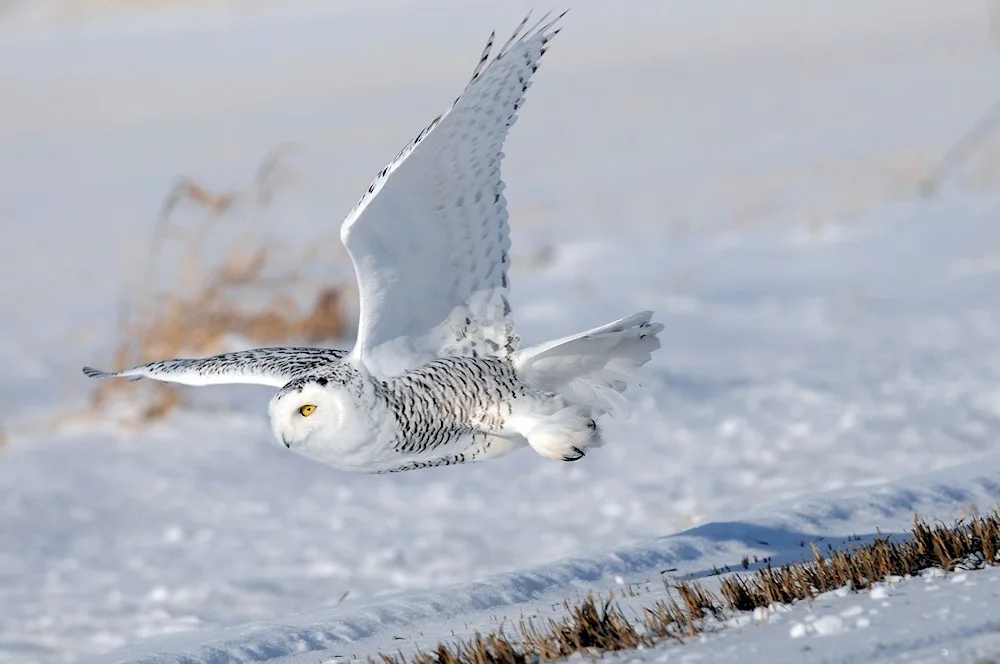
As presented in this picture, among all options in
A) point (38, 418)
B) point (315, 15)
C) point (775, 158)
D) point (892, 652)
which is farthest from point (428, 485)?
point (315, 15)

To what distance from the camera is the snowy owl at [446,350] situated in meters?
5.41

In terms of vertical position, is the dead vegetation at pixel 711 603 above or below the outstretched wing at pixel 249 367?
Answer: below

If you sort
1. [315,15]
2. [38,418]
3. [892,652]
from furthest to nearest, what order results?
[315,15] < [38,418] < [892,652]

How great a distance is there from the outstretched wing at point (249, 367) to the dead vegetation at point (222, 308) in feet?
17.5

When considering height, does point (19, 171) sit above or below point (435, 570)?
above

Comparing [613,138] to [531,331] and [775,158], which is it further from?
[531,331]

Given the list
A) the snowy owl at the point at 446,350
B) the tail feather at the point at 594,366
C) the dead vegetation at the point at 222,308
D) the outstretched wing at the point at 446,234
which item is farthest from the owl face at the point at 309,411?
the dead vegetation at the point at 222,308

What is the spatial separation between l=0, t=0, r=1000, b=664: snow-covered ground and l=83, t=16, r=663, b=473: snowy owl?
2.56ft

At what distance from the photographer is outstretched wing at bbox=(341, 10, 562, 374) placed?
531 cm

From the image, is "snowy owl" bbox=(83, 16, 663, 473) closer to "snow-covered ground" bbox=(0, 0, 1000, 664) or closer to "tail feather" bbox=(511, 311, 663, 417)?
"tail feather" bbox=(511, 311, 663, 417)

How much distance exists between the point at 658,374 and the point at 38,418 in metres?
5.32

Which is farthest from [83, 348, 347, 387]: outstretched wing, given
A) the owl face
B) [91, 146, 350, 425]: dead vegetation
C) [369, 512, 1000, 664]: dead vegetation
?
[91, 146, 350, 425]: dead vegetation

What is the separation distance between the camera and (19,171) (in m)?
24.8

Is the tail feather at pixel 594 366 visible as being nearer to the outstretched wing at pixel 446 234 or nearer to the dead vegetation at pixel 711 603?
the outstretched wing at pixel 446 234
